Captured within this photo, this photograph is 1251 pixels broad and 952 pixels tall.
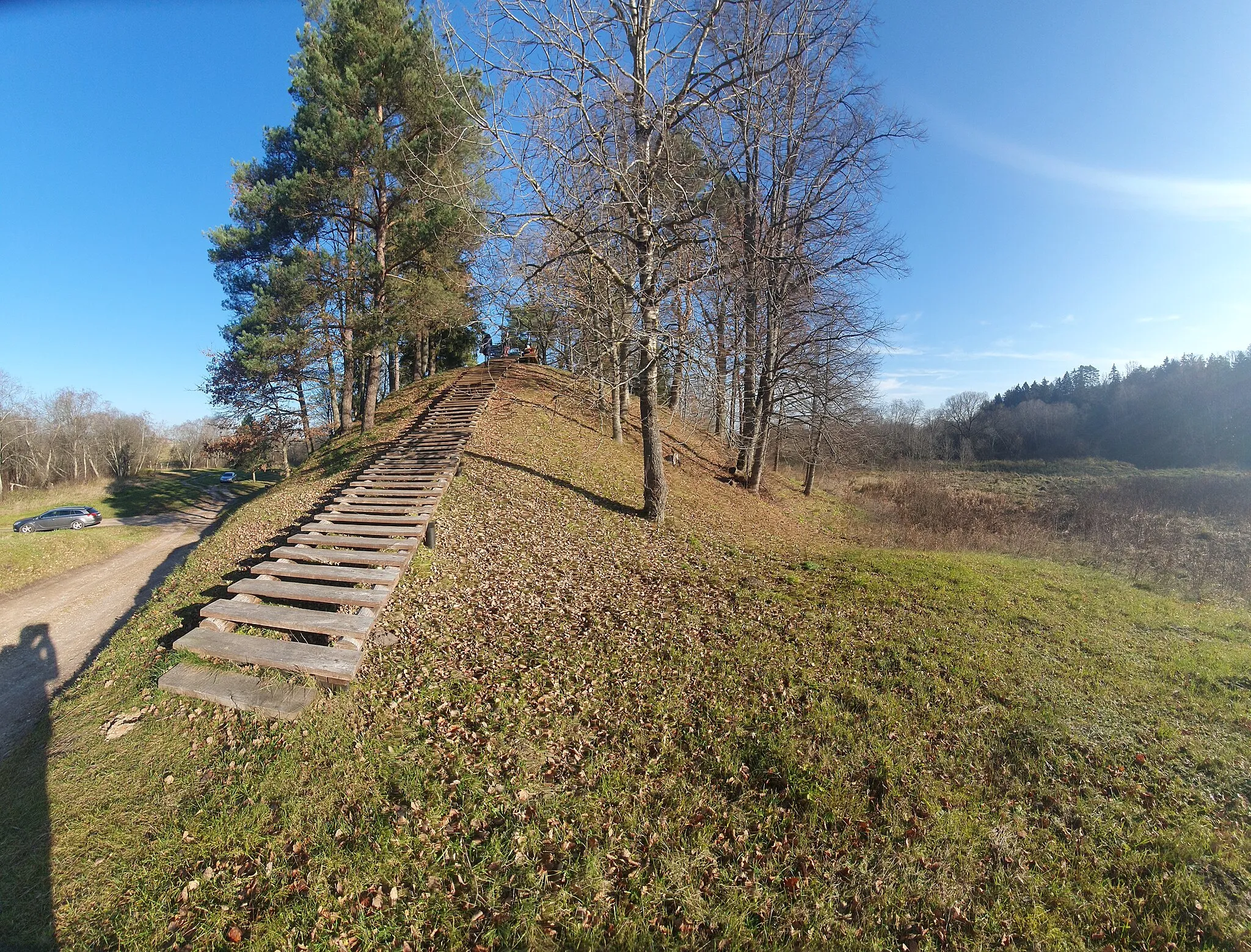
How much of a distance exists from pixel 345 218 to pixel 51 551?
12.8 metres

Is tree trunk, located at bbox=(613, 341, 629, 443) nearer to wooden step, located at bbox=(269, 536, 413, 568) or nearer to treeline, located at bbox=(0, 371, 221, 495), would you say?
wooden step, located at bbox=(269, 536, 413, 568)

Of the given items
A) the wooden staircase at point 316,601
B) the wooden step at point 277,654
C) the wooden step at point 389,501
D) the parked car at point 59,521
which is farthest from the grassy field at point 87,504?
the wooden step at point 277,654

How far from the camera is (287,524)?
9633mm

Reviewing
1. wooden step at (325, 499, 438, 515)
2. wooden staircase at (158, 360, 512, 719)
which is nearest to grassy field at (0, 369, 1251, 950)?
wooden staircase at (158, 360, 512, 719)

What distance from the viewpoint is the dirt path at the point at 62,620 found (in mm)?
6066

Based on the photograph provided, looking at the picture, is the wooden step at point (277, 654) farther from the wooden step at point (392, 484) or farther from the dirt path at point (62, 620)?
the wooden step at point (392, 484)

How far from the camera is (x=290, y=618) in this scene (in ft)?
18.6

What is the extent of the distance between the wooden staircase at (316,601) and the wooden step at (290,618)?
0.01m

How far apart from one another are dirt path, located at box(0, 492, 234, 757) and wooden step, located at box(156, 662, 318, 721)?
146 cm

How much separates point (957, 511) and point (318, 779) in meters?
20.5

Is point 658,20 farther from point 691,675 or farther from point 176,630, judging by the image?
point 176,630

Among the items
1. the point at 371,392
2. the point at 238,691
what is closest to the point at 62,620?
the point at 238,691

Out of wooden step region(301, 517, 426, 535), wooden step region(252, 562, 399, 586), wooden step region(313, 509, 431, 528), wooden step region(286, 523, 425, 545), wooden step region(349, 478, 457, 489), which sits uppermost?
wooden step region(349, 478, 457, 489)

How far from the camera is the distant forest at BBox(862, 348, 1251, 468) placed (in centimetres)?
4553
